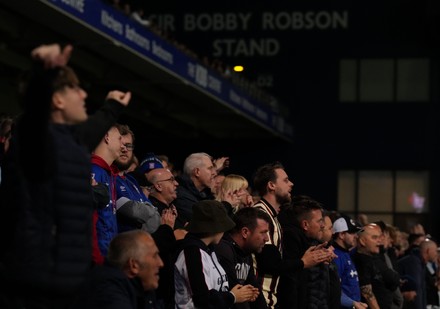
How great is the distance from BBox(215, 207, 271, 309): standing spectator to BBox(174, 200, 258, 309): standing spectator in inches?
27.4

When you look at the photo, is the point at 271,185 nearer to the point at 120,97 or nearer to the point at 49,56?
the point at 120,97

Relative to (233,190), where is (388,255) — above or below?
below

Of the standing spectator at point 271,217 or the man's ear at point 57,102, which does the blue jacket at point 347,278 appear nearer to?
the standing spectator at point 271,217

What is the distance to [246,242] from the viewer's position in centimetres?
1048

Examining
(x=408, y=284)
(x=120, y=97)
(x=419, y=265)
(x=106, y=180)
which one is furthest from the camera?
(x=419, y=265)

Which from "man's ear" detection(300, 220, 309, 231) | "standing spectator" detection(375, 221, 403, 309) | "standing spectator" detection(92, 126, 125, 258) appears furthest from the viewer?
"standing spectator" detection(375, 221, 403, 309)

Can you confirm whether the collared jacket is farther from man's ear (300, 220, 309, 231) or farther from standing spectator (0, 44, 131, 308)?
standing spectator (0, 44, 131, 308)

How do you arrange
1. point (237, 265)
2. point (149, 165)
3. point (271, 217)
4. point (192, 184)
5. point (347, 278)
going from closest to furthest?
point (149, 165) < point (237, 265) < point (192, 184) < point (271, 217) < point (347, 278)

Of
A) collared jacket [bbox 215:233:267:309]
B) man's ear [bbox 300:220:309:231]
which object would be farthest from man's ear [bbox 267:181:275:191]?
collared jacket [bbox 215:233:267:309]

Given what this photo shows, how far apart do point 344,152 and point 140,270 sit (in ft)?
116

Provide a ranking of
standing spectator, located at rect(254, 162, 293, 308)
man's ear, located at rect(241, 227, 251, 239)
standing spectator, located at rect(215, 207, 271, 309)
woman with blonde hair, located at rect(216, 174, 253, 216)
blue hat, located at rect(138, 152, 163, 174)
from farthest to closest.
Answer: woman with blonde hair, located at rect(216, 174, 253, 216)
standing spectator, located at rect(254, 162, 293, 308)
man's ear, located at rect(241, 227, 251, 239)
standing spectator, located at rect(215, 207, 271, 309)
blue hat, located at rect(138, 152, 163, 174)

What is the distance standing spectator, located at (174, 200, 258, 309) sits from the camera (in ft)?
29.9

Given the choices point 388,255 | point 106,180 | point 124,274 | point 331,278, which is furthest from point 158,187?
point 388,255

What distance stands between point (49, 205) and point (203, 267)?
329 centimetres
